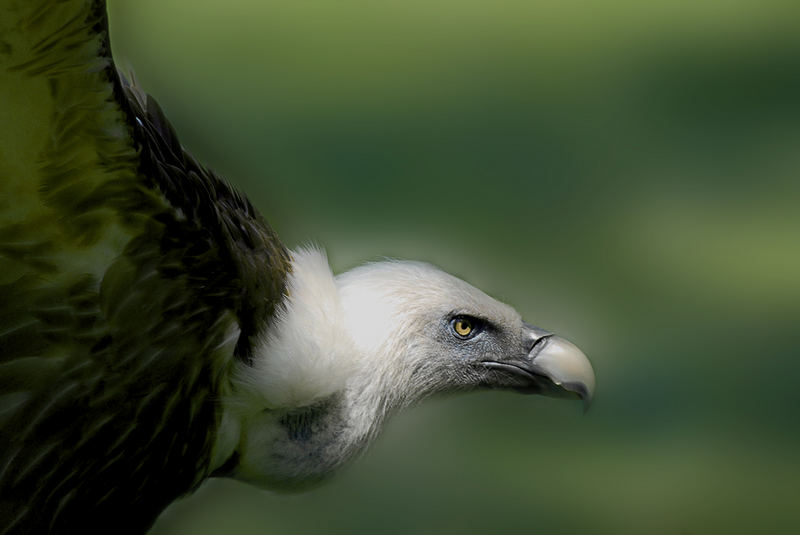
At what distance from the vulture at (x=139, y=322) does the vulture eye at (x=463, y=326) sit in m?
0.07

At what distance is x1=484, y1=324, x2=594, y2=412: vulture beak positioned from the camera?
1.75 m

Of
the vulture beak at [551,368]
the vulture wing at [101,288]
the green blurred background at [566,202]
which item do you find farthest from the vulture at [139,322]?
the green blurred background at [566,202]

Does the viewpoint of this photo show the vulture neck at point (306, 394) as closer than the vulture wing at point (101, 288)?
No

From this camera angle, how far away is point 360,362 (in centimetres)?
162

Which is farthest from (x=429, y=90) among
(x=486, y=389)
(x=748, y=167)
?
(x=486, y=389)

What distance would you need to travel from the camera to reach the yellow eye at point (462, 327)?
1786 millimetres

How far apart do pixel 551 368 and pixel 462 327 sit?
0.51 feet

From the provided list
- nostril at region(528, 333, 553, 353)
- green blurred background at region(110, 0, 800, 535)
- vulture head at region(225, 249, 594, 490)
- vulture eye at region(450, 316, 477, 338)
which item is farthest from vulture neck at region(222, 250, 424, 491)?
green blurred background at region(110, 0, 800, 535)

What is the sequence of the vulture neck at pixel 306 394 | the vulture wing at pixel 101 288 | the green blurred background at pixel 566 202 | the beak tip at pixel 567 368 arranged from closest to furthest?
1. the vulture wing at pixel 101 288
2. the vulture neck at pixel 306 394
3. the beak tip at pixel 567 368
4. the green blurred background at pixel 566 202

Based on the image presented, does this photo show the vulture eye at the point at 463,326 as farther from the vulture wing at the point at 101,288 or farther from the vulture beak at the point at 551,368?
the vulture wing at the point at 101,288

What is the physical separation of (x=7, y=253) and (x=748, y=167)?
5007mm

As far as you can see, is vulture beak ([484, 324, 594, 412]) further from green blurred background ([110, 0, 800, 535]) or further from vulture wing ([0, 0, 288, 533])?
green blurred background ([110, 0, 800, 535])

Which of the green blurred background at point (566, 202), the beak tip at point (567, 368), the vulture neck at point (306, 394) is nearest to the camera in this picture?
the vulture neck at point (306, 394)

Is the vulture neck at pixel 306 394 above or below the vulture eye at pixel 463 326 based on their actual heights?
below
